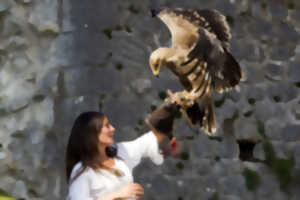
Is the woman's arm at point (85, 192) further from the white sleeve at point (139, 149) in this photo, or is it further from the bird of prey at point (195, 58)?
the bird of prey at point (195, 58)

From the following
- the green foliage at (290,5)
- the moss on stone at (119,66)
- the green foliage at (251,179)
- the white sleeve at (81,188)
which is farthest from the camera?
the green foliage at (290,5)

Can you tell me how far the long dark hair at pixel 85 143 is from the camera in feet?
6.89

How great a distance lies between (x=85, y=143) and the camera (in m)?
2.11

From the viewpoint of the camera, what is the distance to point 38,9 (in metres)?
2.47

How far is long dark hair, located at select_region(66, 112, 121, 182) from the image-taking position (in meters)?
2.10

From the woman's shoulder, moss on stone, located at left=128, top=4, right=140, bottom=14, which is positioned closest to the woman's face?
the woman's shoulder

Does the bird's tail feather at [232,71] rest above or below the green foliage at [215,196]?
above

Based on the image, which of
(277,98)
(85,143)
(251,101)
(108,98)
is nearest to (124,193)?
(85,143)

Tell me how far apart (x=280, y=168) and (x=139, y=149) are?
2.98 feet

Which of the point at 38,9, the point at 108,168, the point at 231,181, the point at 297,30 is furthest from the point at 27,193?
the point at 297,30

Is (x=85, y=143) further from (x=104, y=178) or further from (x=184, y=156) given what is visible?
(x=184, y=156)

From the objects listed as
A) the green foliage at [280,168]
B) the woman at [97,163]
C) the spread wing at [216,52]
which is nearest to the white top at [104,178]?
the woman at [97,163]

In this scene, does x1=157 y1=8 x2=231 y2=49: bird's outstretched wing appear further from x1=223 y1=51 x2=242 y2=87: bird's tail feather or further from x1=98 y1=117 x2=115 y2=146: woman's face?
x1=98 y1=117 x2=115 y2=146: woman's face

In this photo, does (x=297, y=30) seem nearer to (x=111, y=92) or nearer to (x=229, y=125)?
(x=229, y=125)
